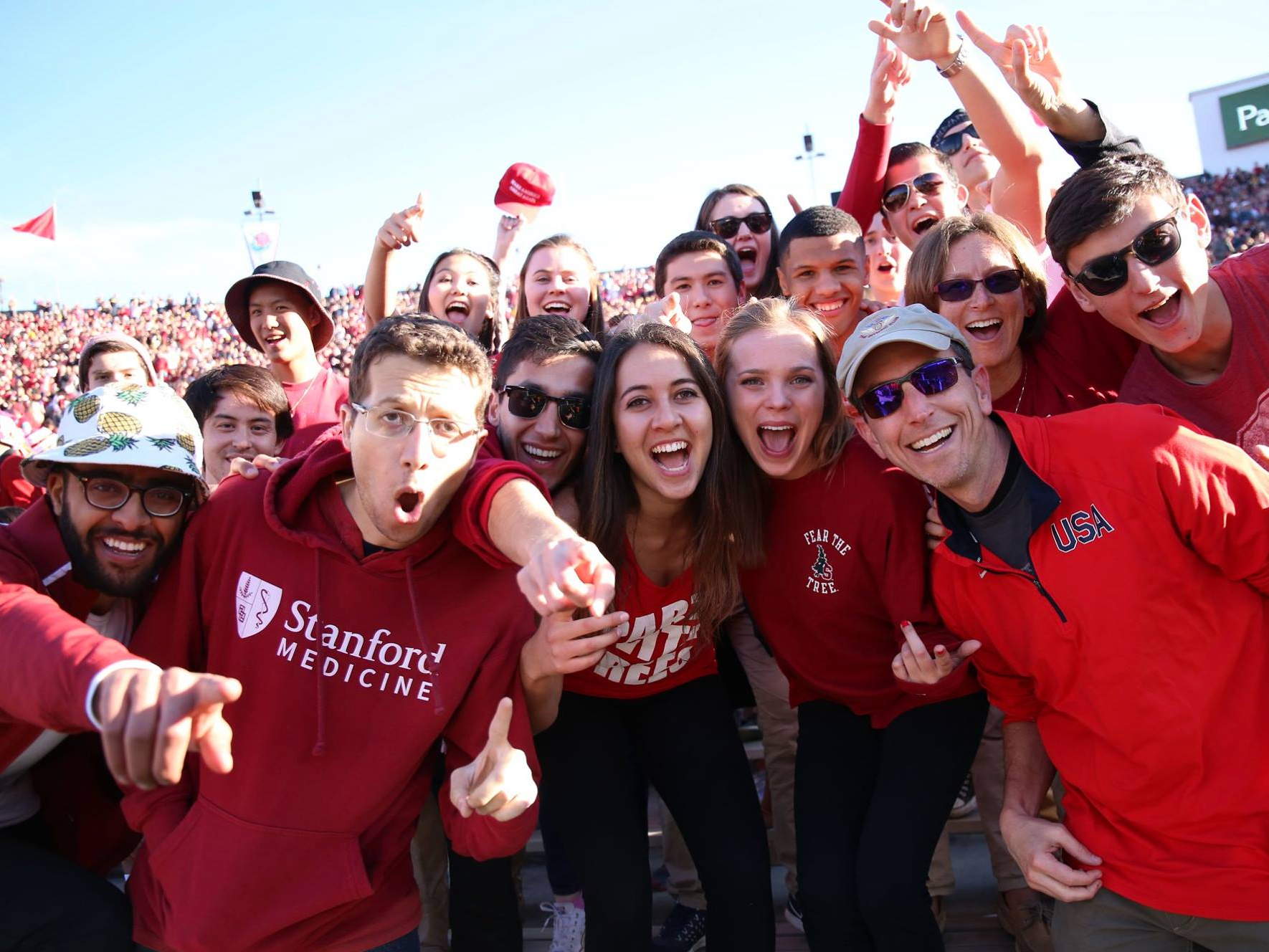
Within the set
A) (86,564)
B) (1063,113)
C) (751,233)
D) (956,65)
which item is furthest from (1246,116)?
(86,564)

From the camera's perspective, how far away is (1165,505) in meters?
2.52

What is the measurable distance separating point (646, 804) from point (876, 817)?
31.4 inches

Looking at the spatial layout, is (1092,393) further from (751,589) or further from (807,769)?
(807,769)

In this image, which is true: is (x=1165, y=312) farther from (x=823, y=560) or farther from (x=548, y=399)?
(x=548, y=399)

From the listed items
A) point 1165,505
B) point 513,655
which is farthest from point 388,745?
point 1165,505

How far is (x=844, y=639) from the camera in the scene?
10.7ft

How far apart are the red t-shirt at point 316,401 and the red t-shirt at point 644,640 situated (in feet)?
6.56

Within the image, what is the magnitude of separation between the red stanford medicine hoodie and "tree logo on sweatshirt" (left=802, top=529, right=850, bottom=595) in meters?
1.10

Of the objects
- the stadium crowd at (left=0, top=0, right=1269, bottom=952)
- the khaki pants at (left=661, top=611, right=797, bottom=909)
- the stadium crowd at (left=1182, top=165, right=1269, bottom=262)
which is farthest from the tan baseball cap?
the stadium crowd at (left=1182, top=165, right=1269, bottom=262)

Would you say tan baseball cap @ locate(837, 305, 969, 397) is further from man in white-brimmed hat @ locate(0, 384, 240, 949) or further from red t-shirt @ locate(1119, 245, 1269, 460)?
man in white-brimmed hat @ locate(0, 384, 240, 949)

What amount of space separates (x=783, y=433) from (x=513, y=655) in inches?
53.5

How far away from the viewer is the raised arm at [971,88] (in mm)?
3965

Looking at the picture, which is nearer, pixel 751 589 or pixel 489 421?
pixel 751 589

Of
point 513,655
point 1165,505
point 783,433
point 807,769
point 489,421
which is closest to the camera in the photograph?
point 1165,505
